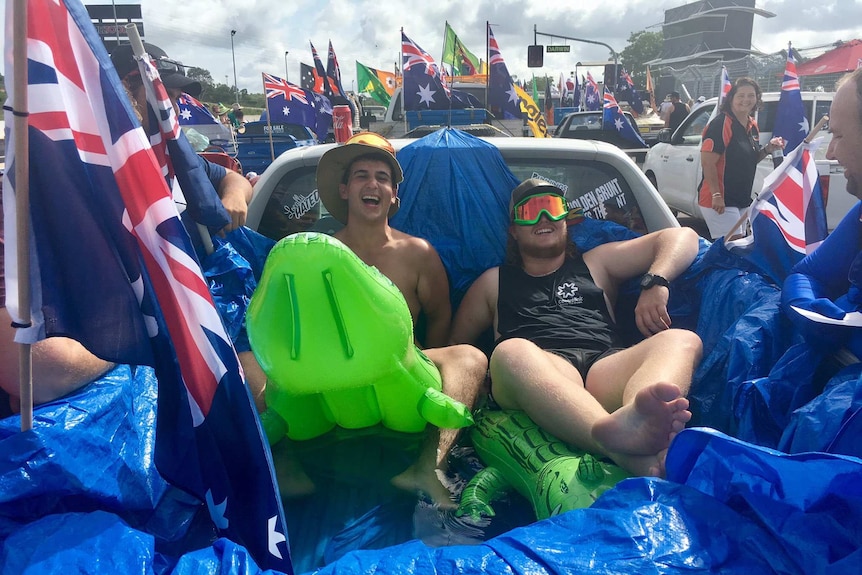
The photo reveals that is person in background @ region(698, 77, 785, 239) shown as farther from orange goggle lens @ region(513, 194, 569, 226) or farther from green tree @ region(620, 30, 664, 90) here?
green tree @ region(620, 30, 664, 90)

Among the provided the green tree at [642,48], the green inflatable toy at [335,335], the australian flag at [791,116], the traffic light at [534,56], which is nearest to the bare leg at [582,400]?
the green inflatable toy at [335,335]

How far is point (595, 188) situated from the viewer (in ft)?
10.9

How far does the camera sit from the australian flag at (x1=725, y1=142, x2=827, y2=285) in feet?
8.40

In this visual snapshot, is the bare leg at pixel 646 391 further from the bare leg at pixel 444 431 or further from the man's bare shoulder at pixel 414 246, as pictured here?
the man's bare shoulder at pixel 414 246

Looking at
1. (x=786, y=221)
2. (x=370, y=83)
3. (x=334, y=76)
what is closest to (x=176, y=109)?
(x=786, y=221)

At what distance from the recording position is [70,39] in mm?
1419

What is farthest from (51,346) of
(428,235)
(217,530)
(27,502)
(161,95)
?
(428,235)

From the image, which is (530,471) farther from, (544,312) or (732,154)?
(732,154)

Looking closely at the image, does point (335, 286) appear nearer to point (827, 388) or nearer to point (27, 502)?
point (27, 502)

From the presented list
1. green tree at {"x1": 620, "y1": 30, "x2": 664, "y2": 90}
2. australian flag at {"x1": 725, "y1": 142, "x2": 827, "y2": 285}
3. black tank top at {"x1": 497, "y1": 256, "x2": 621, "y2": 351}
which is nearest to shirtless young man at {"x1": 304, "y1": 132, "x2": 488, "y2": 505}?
black tank top at {"x1": 497, "y1": 256, "x2": 621, "y2": 351}

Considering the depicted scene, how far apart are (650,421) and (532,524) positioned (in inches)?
21.1

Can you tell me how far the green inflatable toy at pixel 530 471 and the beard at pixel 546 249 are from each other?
Result: 0.89 m

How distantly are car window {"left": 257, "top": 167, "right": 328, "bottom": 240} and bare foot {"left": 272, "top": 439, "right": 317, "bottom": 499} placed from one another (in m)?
1.40

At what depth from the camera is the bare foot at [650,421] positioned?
177 cm
